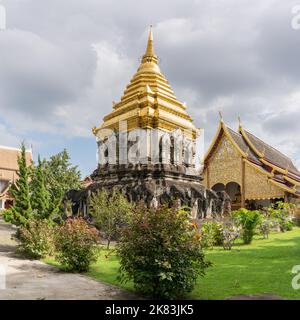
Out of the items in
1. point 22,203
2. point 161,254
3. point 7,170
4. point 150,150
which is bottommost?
point 161,254

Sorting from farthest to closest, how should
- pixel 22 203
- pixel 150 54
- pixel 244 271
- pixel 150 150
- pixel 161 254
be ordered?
pixel 150 54, pixel 150 150, pixel 22 203, pixel 244 271, pixel 161 254

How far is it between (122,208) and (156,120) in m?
9.19

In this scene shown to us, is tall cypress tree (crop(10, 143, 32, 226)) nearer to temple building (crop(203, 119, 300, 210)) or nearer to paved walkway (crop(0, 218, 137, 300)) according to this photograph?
paved walkway (crop(0, 218, 137, 300))

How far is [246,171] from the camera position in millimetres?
28141

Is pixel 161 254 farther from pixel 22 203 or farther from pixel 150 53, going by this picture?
pixel 150 53

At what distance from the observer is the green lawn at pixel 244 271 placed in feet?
22.2

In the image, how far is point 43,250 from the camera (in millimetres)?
12023

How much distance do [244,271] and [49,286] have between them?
4.62 meters

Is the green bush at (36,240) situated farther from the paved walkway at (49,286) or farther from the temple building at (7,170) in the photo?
the temple building at (7,170)

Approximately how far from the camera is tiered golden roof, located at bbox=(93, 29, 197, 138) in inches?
859

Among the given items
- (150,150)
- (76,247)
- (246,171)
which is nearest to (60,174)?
(150,150)
